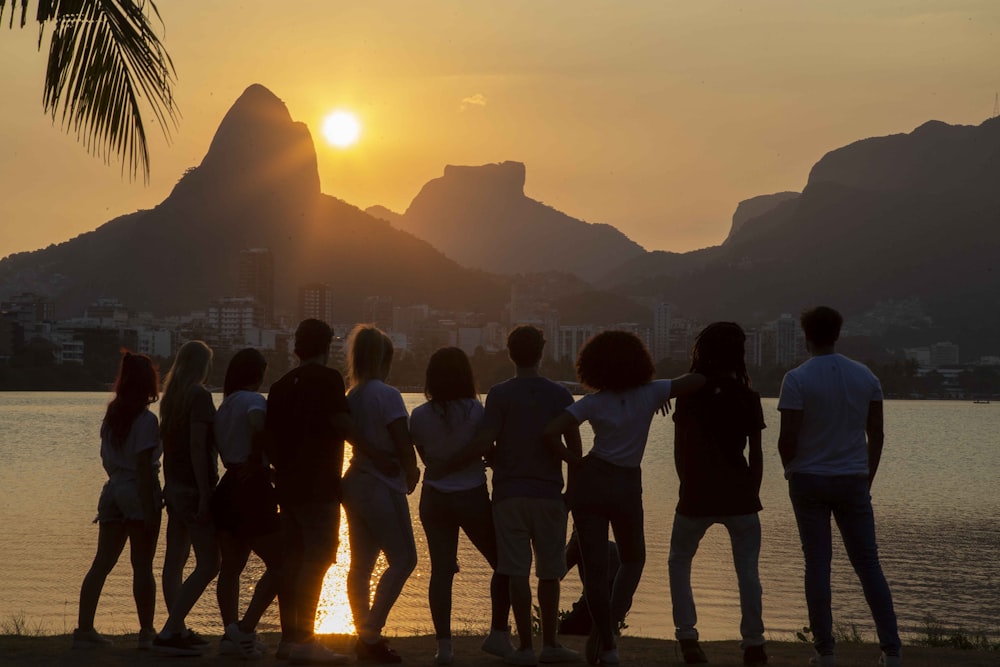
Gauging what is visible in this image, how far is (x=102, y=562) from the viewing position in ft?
25.1

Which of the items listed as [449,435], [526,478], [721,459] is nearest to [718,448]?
[721,459]

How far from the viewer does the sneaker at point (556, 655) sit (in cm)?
723

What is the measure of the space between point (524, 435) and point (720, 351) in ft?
4.15

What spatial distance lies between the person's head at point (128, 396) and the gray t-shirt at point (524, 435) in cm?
220

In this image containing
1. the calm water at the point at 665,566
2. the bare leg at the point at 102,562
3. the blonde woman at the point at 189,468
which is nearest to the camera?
the blonde woman at the point at 189,468

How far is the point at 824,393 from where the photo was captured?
6922 millimetres

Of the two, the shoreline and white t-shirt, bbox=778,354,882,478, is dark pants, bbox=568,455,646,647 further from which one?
white t-shirt, bbox=778,354,882,478

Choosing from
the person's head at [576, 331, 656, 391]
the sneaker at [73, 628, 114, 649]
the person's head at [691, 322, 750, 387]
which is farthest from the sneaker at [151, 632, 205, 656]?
the person's head at [691, 322, 750, 387]

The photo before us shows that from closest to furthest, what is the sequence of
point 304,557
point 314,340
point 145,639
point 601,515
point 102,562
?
point 601,515
point 304,557
point 314,340
point 102,562
point 145,639

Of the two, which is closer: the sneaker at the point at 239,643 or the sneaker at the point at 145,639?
the sneaker at the point at 239,643

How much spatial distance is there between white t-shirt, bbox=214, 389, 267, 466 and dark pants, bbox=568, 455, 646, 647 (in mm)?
1989

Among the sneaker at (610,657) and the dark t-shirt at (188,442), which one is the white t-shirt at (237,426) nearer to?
the dark t-shirt at (188,442)

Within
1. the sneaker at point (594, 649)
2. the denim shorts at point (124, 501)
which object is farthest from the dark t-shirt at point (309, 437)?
the sneaker at point (594, 649)

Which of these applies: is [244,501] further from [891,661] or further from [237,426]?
[891,661]
